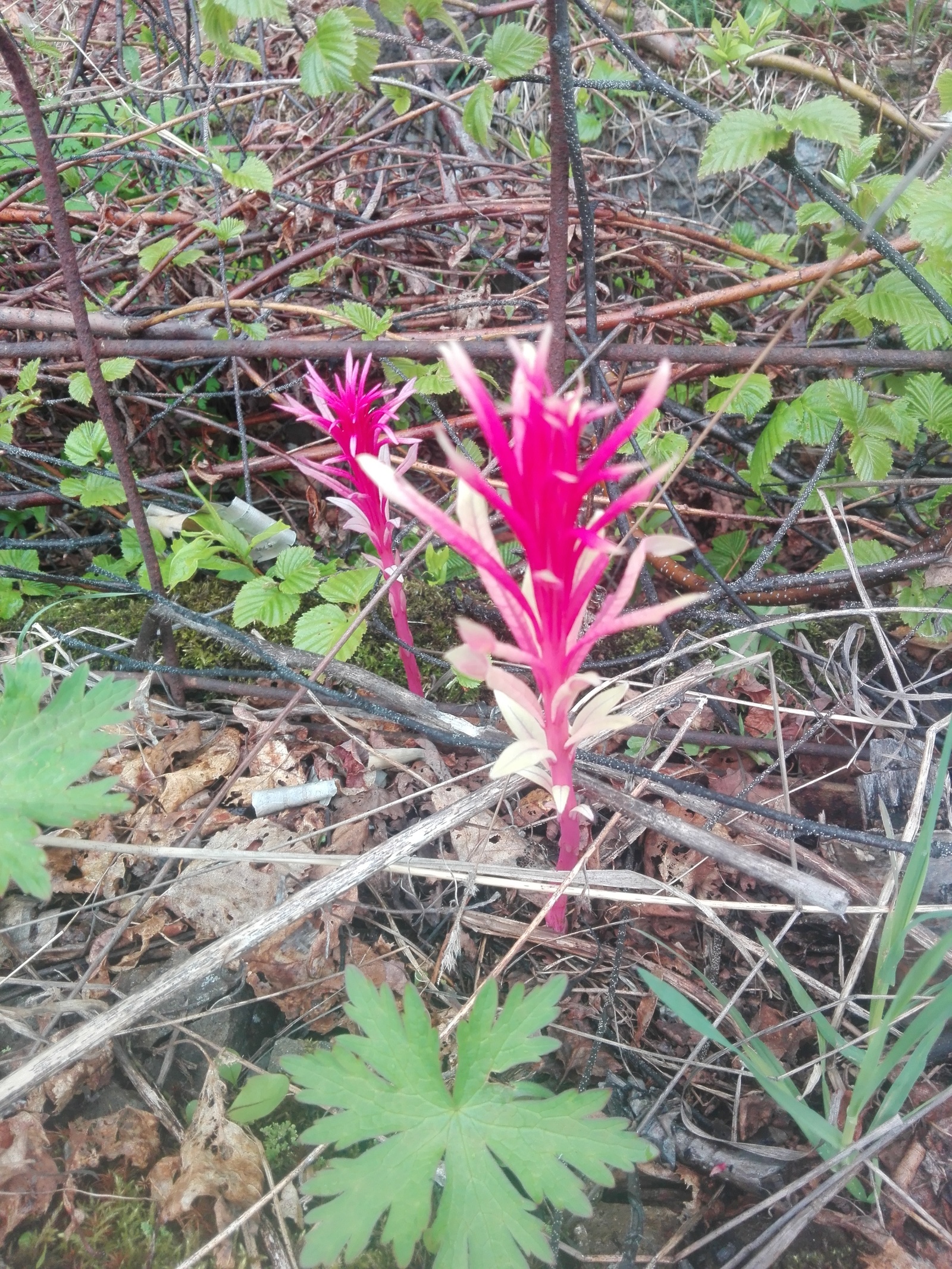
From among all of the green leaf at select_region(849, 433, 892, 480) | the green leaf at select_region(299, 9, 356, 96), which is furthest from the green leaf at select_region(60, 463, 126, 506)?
the green leaf at select_region(849, 433, 892, 480)

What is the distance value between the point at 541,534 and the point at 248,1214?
1.16 meters

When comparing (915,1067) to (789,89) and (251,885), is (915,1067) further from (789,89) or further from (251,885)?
(789,89)

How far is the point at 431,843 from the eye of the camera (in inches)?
73.5

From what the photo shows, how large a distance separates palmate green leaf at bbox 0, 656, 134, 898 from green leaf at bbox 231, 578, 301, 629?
20.8 inches

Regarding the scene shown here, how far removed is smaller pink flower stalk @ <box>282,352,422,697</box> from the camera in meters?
1.73

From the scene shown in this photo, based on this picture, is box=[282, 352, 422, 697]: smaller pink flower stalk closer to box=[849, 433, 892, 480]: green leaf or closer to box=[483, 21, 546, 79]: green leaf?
box=[483, 21, 546, 79]: green leaf

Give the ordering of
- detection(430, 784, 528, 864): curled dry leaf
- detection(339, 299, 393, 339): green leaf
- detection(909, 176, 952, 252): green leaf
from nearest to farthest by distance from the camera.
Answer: detection(909, 176, 952, 252): green leaf < detection(430, 784, 528, 864): curled dry leaf < detection(339, 299, 393, 339): green leaf

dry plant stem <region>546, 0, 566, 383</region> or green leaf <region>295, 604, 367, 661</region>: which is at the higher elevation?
dry plant stem <region>546, 0, 566, 383</region>

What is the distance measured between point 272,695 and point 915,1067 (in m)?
1.60

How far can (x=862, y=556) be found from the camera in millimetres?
2199

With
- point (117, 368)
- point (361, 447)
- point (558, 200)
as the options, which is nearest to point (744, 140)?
point (558, 200)

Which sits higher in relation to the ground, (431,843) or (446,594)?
(446,594)

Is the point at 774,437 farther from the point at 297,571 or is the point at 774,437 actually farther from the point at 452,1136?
the point at 452,1136

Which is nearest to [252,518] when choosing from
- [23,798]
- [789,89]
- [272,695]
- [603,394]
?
[272,695]
